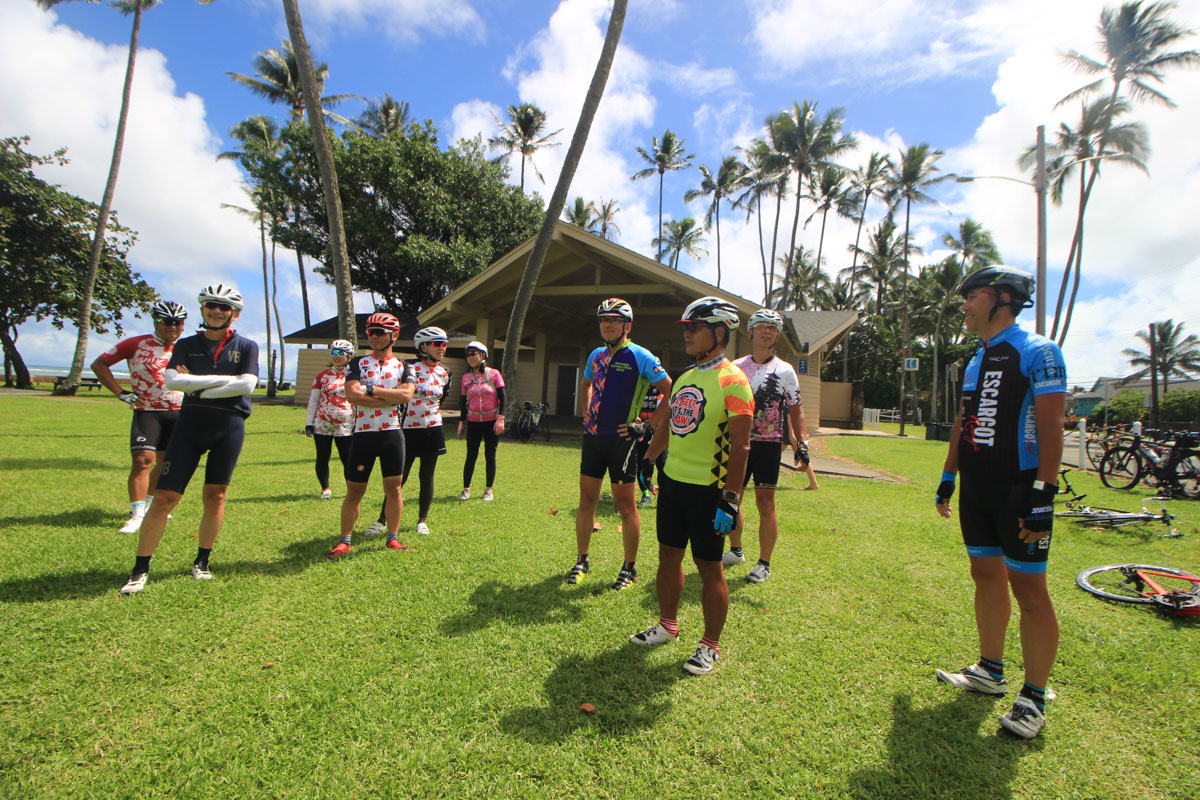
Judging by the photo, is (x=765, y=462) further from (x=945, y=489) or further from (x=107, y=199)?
(x=107, y=199)

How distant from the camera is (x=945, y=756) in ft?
7.47

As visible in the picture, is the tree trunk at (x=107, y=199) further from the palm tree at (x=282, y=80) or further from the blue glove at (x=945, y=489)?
the blue glove at (x=945, y=489)

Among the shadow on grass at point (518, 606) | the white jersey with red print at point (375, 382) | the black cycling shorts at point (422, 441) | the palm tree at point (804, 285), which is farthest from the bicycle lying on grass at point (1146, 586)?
the palm tree at point (804, 285)

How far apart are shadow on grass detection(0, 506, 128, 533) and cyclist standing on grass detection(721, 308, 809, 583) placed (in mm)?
5748

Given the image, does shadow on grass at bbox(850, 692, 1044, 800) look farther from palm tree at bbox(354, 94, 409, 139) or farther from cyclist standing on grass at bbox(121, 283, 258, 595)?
palm tree at bbox(354, 94, 409, 139)

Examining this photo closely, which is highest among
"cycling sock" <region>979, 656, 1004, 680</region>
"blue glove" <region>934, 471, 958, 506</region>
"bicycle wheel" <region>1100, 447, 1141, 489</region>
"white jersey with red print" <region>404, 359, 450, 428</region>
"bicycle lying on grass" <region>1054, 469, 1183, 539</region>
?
"white jersey with red print" <region>404, 359, 450, 428</region>

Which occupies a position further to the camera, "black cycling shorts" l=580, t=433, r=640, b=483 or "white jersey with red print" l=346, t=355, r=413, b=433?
"white jersey with red print" l=346, t=355, r=413, b=433

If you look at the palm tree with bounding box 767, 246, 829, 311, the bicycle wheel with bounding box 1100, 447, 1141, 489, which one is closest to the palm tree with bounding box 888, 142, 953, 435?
the palm tree with bounding box 767, 246, 829, 311

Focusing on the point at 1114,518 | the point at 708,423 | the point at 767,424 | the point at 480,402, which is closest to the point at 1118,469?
the point at 1114,518

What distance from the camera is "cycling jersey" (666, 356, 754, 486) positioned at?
2795mm

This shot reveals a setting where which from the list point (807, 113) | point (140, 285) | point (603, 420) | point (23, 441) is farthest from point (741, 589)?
point (807, 113)

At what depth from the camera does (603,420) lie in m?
3.94

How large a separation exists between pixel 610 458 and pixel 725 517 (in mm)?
1390

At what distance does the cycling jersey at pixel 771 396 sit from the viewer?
4363 mm
